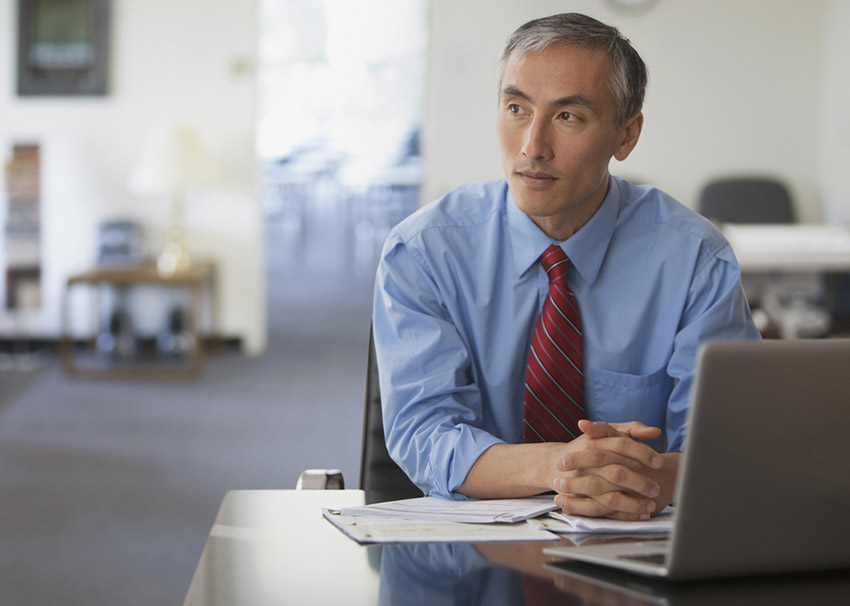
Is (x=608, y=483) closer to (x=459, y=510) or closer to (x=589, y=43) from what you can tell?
(x=459, y=510)

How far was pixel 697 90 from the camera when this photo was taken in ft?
17.5

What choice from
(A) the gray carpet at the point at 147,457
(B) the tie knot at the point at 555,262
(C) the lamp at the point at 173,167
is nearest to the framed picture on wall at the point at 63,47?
(C) the lamp at the point at 173,167

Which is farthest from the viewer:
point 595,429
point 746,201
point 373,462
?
point 746,201

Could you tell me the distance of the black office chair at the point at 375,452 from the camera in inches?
55.9

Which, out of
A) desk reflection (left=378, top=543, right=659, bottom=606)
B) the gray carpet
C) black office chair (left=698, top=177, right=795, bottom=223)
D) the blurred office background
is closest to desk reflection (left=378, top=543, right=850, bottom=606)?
desk reflection (left=378, top=543, right=659, bottom=606)

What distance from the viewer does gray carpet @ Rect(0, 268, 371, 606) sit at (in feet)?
8.48

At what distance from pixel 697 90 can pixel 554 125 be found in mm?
4307

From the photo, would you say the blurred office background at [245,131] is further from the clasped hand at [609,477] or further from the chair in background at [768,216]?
the clasped hand at [609,477]

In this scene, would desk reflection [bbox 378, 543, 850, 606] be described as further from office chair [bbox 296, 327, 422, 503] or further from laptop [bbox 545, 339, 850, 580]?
office chair [bbox 296, 327, 422, 503]

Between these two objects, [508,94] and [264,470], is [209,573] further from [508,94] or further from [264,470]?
[264,470]

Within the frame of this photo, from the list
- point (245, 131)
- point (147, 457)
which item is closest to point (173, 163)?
point (245, 131)

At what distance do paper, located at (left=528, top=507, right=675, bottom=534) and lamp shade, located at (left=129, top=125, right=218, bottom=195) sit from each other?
4.00 meters

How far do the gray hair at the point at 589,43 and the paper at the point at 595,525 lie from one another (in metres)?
0.61

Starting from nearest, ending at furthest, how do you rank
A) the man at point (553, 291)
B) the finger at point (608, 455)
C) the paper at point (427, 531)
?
the paper at point (427, 531) < the finger at point (608, 455) < the man at point (553, 291)
